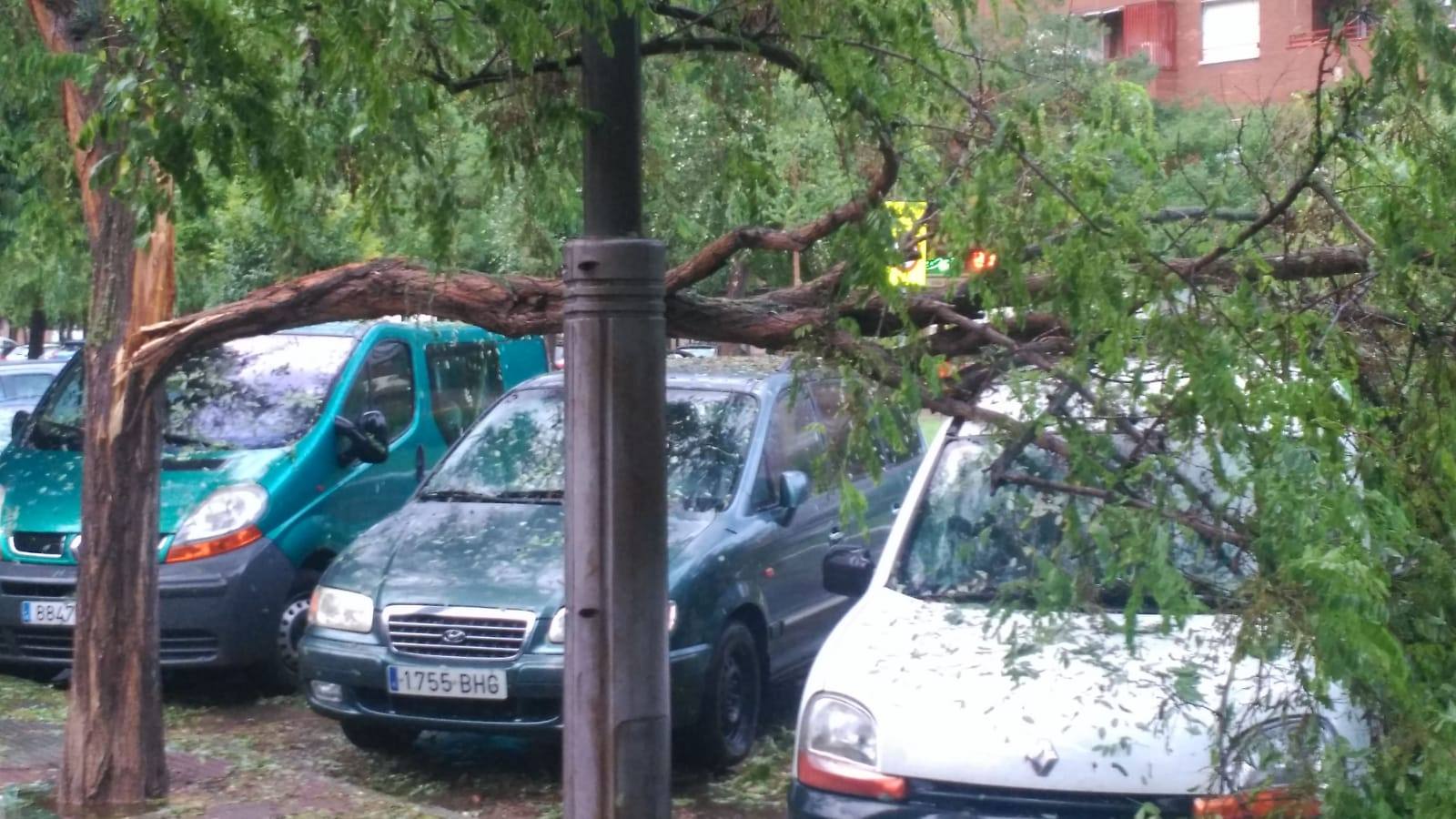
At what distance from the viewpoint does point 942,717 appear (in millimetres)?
4570

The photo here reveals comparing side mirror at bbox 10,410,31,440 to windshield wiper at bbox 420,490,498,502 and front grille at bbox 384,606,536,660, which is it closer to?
windshield wiper at bbox 420,490,498,502

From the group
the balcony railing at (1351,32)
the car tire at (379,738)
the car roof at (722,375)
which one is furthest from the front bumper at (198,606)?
the balcony railing at (1351,32)

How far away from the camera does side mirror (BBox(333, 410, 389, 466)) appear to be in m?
9.21

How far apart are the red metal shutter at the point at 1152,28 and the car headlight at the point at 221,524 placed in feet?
56.7

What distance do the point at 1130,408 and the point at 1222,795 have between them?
3.31ft

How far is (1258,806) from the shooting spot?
3.87m

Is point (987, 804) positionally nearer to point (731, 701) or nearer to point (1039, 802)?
point (1039, 802)

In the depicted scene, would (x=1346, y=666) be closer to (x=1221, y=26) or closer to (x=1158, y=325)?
(x=1158, y=325)

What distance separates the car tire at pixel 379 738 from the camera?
7.59 m

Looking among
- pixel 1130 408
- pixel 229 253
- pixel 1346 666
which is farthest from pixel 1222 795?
pixel 229 253

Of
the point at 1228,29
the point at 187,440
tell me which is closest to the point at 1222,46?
the point at 1228,29

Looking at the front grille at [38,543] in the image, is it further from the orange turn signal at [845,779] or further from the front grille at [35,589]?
the orange turn signal at [845,779]

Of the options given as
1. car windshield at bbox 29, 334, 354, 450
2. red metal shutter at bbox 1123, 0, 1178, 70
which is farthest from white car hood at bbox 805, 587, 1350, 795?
red metal shutter at bbox 1123, 0, 1178, 70

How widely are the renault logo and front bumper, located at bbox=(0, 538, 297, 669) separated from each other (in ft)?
17.6
